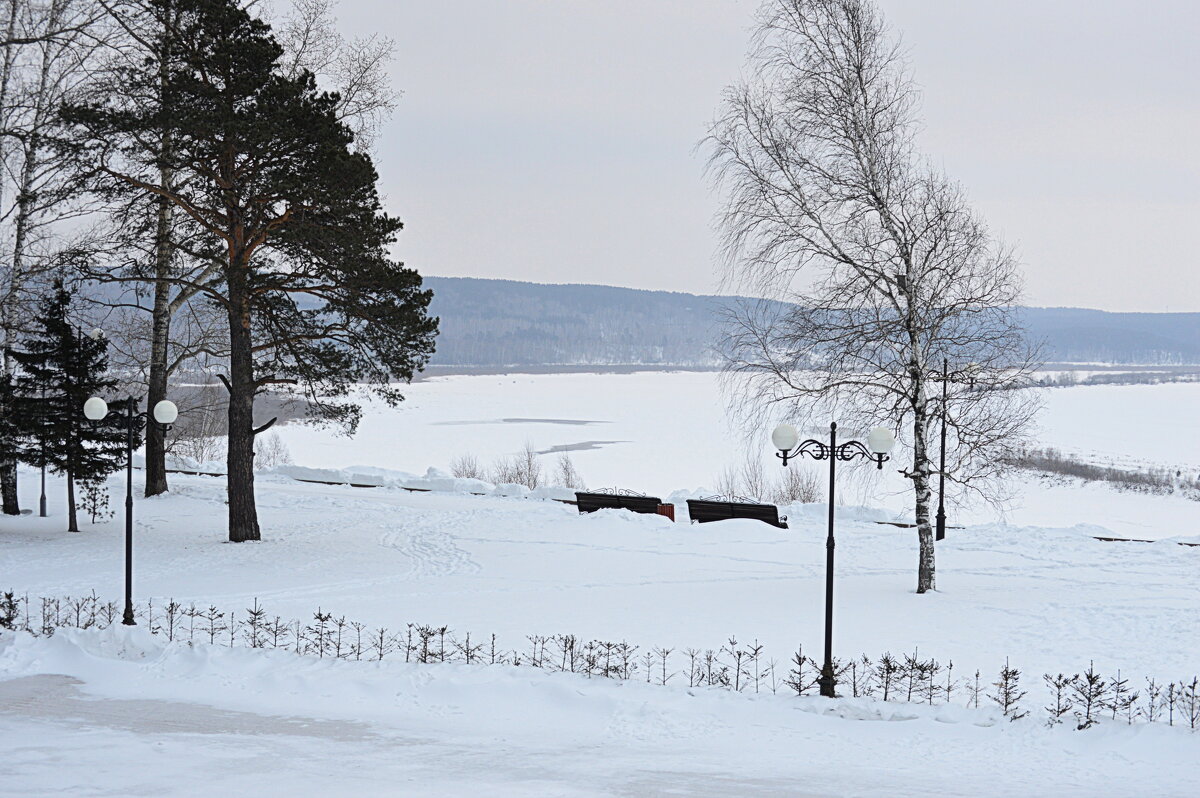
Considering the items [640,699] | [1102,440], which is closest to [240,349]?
[640,699]

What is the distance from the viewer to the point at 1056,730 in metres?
8.41

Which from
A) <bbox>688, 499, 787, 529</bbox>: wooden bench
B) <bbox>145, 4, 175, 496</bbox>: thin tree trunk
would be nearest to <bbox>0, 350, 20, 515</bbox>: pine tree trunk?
<bbox>145, 4, 175, 496</bbox>: thin tree trunk

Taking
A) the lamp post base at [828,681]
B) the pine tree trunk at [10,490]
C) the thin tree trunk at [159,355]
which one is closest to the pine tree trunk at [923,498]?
the lamp post base at [828,681]

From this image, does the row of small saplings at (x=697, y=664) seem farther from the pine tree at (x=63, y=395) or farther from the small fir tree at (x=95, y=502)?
the small fir tree at (x=95, y=502)

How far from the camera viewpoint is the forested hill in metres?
153

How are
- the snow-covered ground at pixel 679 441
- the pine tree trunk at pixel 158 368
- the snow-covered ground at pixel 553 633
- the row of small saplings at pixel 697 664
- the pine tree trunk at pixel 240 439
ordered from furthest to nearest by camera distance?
the snow-covered ground at pixel 679 441 → the pine tree trunk at pixel 158 368 → the pine tree trunk at pixel 240 439 → the row of small saplings at pixel 697 664 → the snow-covered ground at pixel 553 633

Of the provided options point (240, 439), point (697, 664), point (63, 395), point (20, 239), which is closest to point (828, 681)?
point (697, 664)

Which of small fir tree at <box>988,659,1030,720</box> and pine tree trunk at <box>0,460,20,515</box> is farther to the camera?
pine tree trunk at <box>0,460,20,515</box>

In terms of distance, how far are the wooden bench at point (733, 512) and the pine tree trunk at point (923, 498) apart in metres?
5.92

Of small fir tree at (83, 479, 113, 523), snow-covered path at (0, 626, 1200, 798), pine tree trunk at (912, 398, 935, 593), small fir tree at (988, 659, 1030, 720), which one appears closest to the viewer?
snow-covered path at (0, 626, 1200, 798)

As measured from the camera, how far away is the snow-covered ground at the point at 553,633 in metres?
7.57

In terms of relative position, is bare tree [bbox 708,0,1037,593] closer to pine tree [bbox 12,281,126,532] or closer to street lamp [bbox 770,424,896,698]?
street lamp [bbox 770,424,896,698]

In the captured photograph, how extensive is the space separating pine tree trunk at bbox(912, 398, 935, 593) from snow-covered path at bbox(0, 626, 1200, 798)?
A: 606 centimetres

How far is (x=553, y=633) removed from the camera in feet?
40.7
